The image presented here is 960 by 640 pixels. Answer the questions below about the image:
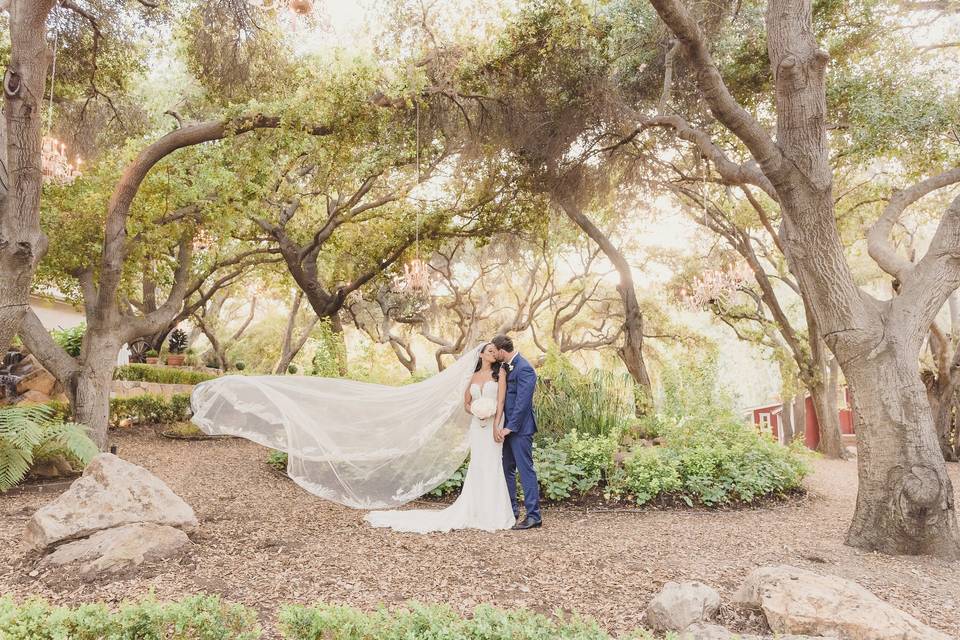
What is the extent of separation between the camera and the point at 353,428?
262 inches

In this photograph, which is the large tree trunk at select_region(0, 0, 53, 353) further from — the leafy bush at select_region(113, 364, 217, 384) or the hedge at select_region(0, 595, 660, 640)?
the leafy bush at select_region(113, 364, 217, 384)

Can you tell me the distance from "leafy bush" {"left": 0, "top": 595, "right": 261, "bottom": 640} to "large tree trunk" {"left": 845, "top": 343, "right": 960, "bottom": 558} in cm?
486

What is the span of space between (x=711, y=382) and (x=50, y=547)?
782 cm

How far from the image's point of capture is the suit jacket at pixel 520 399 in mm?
6238

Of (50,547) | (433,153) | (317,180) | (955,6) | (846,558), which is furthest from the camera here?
(317,180)

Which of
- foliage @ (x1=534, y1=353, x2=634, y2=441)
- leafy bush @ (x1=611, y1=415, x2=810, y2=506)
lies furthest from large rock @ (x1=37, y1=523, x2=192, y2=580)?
foliage @ (x1=534, y1=353, x2=634, y2=441)

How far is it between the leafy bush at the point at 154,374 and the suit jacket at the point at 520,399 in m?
10.5

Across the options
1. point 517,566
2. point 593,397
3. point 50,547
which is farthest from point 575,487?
point 50,547

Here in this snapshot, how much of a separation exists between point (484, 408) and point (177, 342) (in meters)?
16.5

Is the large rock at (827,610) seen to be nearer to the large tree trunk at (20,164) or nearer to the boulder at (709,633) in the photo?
the boulder at (709,633)

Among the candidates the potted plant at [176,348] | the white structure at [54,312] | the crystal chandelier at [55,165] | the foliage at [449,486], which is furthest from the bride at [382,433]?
the white structure at [54,312]

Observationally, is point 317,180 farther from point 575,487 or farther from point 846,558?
point 846,558

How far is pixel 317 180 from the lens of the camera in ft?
42.1

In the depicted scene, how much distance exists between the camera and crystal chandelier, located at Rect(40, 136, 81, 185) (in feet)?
30.0
